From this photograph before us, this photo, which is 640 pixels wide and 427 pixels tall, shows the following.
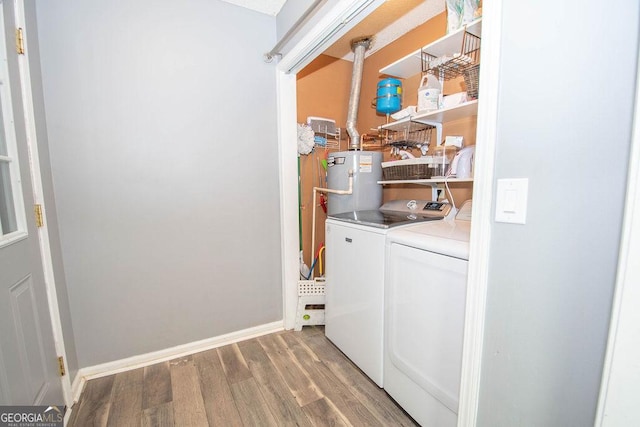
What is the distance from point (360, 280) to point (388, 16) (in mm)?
2065

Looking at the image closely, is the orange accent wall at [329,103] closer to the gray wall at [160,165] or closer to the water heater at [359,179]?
the water heater at [359,179]

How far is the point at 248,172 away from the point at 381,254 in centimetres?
121

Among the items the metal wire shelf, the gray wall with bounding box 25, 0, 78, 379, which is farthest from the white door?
the metal wire shelf

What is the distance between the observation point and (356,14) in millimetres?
1336

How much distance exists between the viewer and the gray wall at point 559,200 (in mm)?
577

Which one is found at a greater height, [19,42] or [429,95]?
[19,42]

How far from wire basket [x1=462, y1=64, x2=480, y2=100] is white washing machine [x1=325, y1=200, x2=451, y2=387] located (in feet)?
2.31

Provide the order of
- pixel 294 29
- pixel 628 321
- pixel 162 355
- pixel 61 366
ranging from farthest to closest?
pixel 162 355, pixel 294 29, pixel 61 366, pixel 628 321

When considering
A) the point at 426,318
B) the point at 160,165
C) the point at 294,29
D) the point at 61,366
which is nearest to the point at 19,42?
the point at 160,165

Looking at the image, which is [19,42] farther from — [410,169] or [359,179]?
[410,169]

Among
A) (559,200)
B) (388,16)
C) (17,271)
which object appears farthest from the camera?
(388,16)

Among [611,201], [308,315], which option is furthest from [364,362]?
[611,201]

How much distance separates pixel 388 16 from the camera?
2.05m

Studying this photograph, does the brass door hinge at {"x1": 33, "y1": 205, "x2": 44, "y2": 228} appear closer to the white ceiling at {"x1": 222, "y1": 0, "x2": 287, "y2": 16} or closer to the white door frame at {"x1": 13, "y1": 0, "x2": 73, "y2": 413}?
the white door frame at {"x1": 13, "y1": 0, "x2": 73, "y2": 413}
